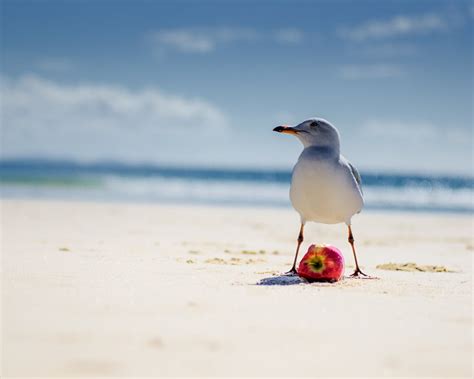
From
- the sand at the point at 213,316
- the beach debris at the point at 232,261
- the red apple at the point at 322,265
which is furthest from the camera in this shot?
the beach debris at the point at 232,261

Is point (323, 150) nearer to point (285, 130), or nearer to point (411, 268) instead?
point (285, 130)

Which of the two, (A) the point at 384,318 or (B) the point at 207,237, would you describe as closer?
(A) the point at 384,318

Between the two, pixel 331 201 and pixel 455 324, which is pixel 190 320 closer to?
pixel 455 324

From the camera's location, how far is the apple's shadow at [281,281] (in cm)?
468

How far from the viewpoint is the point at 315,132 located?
5.22m

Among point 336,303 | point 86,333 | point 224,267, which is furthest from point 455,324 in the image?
point 224,267

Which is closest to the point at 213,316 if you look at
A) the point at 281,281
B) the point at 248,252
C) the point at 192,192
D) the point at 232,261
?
the point at 281,281

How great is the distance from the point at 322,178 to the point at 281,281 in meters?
0.95

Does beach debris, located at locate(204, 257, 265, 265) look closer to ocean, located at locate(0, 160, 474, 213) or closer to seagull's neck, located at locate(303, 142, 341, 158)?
seagull's neck, located at locate(303, 142, 341, 158)

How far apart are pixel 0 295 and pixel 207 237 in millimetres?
5277

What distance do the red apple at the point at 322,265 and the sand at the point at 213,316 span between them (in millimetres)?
126

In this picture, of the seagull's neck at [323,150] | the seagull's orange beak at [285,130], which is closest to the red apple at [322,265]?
the seagull's neck at [323,150]

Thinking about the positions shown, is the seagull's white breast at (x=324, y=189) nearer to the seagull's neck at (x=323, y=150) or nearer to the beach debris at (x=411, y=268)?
the seagull's neck at (x=323, y=150)

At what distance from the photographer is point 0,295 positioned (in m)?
3.76
